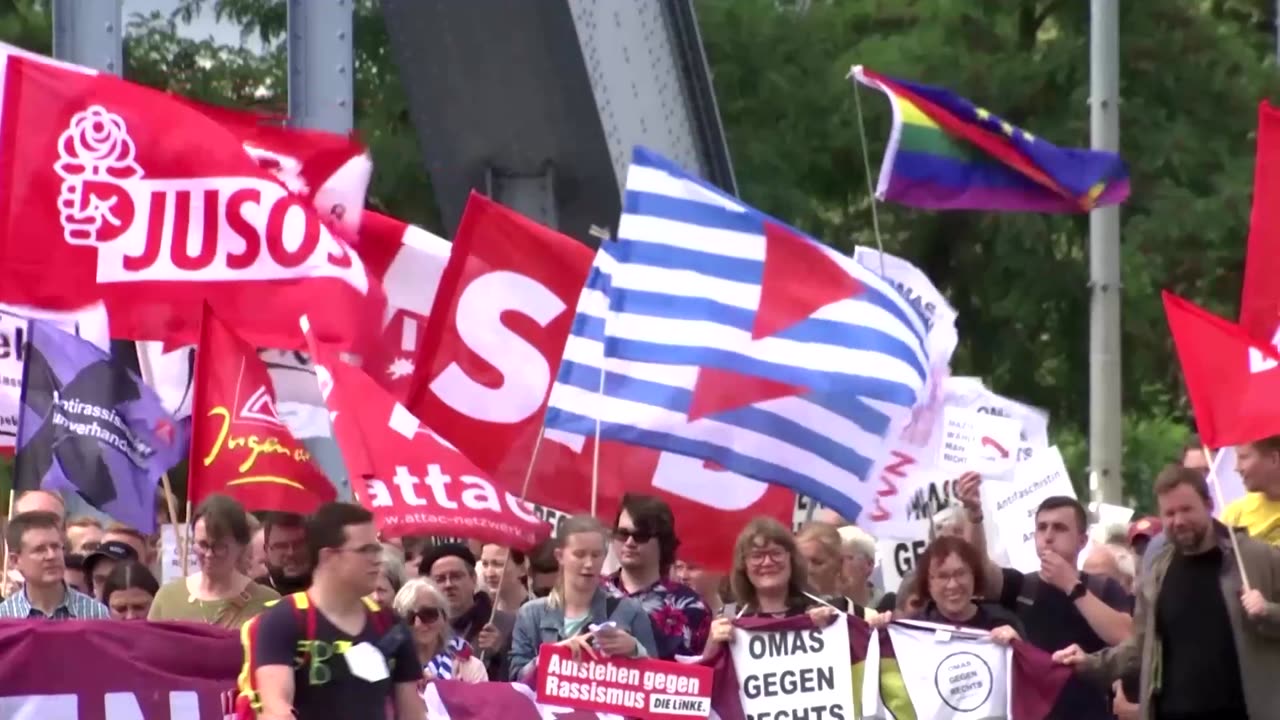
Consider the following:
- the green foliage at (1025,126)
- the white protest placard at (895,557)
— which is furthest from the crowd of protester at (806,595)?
the green foliage at (1025,126)

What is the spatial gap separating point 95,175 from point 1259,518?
492cm

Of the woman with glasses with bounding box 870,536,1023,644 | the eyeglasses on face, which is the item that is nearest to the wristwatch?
the woman with glasses with bounding box 870,536,1023,644

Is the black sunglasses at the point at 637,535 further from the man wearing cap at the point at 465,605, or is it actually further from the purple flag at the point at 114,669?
the purple flag at the point at 114,669

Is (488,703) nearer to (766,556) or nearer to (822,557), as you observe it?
(766,556)

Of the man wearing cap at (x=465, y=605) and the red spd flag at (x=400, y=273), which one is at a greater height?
the red spd flag at (x=400, y=273)

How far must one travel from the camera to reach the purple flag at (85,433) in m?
12.4

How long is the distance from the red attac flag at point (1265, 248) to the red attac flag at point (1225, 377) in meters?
0.32

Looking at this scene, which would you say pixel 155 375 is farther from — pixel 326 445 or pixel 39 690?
pixel 39 690

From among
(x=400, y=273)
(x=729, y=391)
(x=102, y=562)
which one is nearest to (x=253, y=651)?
(x=729, y=391)

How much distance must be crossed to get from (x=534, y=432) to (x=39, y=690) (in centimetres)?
300

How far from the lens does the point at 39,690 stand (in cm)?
1048

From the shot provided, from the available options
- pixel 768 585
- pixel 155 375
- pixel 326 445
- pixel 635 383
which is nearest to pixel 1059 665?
pixel 768 585

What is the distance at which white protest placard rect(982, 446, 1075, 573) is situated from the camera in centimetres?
1494

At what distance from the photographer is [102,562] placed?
12484 millimetres
